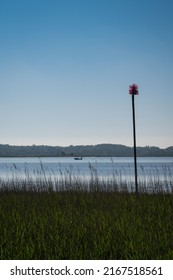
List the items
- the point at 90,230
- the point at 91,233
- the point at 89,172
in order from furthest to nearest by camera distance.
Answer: the point at 89,172
the point at 90,230
the point at 91,233

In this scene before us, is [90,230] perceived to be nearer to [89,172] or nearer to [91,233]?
[91,233]

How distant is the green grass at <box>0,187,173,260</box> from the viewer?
Answer: 5.78m

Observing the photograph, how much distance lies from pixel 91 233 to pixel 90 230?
16 centimetres

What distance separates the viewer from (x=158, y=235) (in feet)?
22.1

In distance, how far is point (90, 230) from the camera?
7.00 meters

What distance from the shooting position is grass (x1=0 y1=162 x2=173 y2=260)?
5.80m

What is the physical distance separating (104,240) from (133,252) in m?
0.67

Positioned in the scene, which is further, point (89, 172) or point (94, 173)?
point (89, 172)

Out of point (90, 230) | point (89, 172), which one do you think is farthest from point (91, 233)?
point (89, 172)

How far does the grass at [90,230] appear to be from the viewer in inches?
228

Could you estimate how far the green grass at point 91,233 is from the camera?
5.78m
